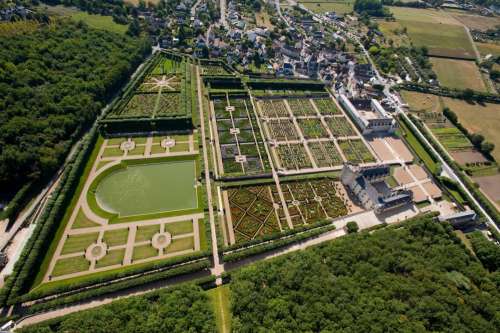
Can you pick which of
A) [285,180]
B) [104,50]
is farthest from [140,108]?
[285,180]

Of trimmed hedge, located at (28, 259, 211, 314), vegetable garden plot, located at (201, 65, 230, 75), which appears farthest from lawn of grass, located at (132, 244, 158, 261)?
vegetable garden plot, located at (201, 65, 230, 75)

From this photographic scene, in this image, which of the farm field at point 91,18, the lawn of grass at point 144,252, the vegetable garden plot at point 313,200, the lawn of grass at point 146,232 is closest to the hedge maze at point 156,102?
the farm field at point 91,18

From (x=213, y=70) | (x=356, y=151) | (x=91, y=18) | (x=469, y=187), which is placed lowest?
Answer: (x=469, y=187)

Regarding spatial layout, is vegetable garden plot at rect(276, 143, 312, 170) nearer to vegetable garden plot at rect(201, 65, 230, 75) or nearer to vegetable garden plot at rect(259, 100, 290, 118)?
vegetable garden plot at rect(259, 100, 290, 118)

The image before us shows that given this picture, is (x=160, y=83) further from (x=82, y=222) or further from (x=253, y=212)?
(x=253, y=212)

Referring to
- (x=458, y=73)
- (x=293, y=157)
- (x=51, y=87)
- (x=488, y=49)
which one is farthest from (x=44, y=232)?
(x=488, y=49)

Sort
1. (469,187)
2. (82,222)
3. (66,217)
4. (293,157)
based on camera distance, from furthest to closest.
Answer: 1. (293,157)
2. (469,187)
3. (66,217)
4. (82,222)
